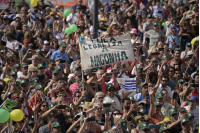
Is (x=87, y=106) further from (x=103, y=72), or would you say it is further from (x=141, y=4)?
(x=141, y=4)

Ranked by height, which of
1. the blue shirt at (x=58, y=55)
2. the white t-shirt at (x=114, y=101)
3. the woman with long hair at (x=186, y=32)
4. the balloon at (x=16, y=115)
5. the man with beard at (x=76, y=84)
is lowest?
the white t-shirt at (x=114, y=101)

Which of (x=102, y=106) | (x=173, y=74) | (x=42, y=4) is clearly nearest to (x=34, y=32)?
(x=42, y=4)

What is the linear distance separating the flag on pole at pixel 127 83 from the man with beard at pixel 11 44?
3929 mm

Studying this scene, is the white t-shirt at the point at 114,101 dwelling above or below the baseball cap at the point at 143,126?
above

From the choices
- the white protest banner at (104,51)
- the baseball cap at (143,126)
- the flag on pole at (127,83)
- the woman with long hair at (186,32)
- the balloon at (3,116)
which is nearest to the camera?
the balloon at (3,116)

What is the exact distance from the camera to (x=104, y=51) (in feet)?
33.7

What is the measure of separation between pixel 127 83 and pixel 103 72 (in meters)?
0.66

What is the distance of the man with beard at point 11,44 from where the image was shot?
1298 cm

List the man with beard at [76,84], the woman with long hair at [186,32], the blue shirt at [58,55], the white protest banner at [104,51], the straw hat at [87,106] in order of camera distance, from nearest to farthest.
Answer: the straw hat at [87,106] < the white protest banner at [104,51] < the man with beard at [76,84] < the blue shirt at [58,55] < the woman with long hair at [186,32]

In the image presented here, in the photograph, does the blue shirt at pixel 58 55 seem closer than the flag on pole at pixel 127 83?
No

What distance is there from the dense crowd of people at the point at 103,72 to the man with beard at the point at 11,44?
0.03m

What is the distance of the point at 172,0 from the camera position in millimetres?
17016

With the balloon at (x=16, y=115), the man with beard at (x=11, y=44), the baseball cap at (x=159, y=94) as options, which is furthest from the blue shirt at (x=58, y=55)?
the balloon at (x=16, y=115)

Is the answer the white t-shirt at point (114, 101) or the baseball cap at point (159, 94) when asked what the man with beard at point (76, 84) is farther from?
the baseball cap at point (159, 94)
